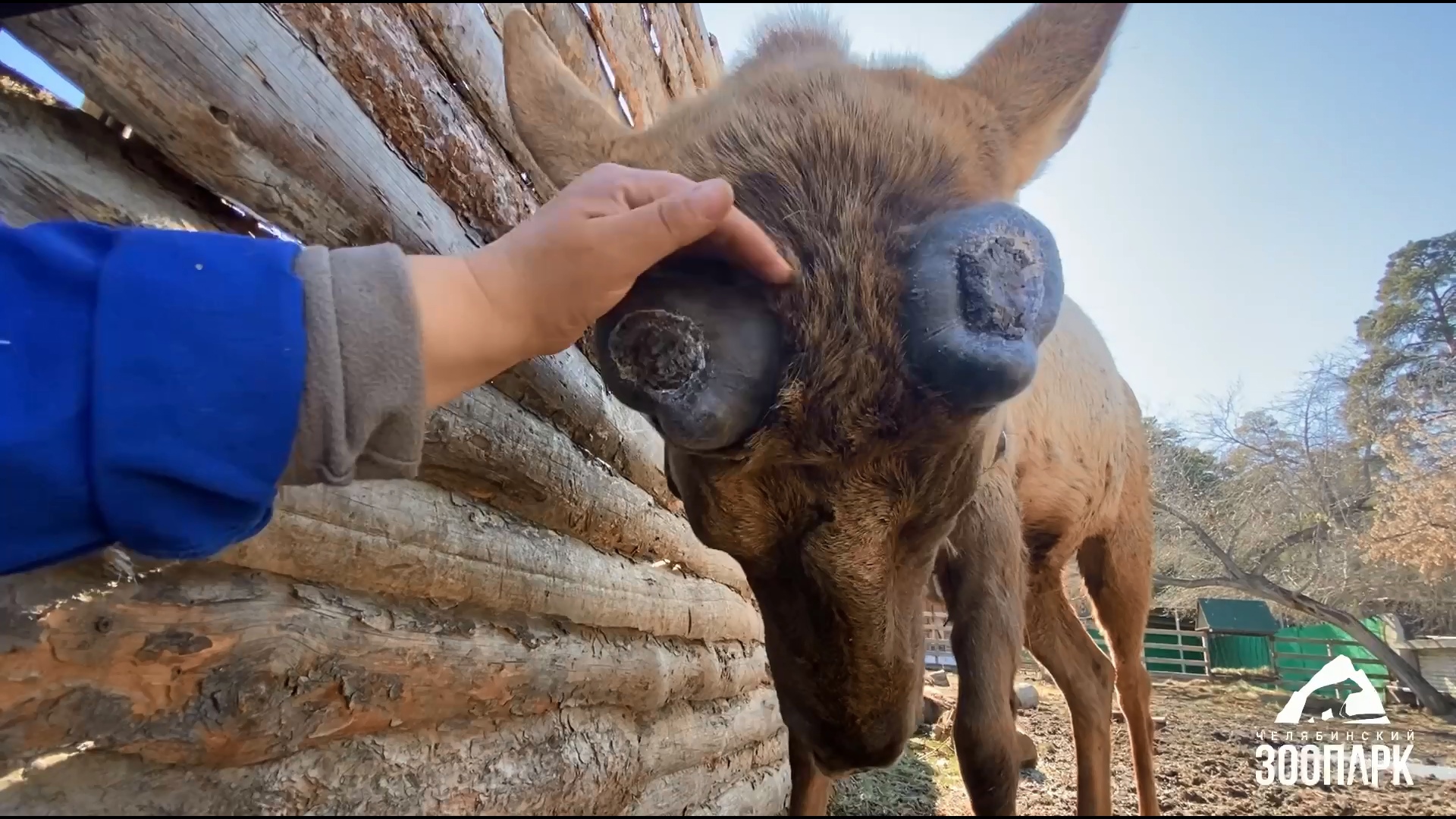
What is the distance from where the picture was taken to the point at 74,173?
101 centimetres

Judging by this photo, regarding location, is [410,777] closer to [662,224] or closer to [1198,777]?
[662,224]

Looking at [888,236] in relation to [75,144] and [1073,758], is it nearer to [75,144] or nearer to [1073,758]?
[75,144]

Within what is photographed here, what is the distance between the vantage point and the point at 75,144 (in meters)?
1.04

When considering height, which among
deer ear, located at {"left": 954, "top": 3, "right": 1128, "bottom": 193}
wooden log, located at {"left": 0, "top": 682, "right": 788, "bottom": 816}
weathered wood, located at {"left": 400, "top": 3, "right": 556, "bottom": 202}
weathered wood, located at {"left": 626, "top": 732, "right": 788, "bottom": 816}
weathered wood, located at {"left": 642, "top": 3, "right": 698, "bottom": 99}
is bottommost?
weathered wood, located at {"left": 626, "top": 732, "right": 788, "bottom": 816}

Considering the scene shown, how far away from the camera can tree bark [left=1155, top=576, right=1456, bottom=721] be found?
872 mm

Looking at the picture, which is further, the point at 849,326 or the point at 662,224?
the point at 849,326

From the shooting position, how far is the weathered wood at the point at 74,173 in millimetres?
954

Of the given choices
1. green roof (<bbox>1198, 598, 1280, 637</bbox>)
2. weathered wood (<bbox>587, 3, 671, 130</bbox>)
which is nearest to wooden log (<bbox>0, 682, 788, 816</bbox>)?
green roof (<bbox>1198, 598, 1280, 637</bbox>)

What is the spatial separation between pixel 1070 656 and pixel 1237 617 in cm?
186

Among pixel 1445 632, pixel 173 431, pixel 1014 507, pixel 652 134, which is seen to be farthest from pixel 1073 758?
pixel 173 431

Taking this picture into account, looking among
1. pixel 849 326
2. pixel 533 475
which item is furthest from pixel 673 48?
pixel 849 326

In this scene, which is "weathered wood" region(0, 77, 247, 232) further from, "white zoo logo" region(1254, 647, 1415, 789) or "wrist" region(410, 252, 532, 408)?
"white zoo logo" region(1254, 647, 1415, 789)

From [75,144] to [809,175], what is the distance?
3.06ft

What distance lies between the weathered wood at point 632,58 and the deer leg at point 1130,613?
1.84 metres
